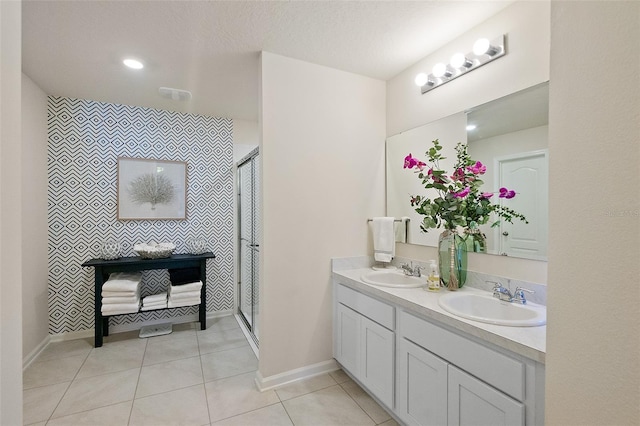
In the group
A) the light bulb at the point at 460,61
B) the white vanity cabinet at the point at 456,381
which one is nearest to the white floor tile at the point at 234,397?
the white vanity cabinet at the point at 456,381

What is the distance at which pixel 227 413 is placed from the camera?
1884 mm

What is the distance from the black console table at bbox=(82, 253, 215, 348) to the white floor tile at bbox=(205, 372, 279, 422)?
115 cm

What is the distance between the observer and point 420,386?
1539 mm

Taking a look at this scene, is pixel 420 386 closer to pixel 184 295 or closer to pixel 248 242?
pixel 248 242

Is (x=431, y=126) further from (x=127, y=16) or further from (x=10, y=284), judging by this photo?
(x=10, y=284)

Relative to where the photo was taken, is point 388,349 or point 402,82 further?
point 402,82

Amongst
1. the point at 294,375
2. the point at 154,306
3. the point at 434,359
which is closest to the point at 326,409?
the point at 294,375

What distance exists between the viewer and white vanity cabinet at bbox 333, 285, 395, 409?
1.77 meters

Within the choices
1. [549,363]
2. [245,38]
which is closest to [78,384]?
A: [245,38]

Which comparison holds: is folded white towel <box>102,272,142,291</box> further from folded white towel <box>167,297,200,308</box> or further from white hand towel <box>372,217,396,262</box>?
white hand towel <box>372,217,396,262</box>

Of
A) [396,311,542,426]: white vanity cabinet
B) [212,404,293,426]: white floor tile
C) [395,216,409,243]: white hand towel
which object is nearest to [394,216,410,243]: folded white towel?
[395,216,409,243]: white hand towel

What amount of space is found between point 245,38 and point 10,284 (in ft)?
6.29

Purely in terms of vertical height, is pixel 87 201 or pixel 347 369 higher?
pixel 87 201

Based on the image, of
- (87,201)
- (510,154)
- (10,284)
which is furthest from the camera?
(87,201)
